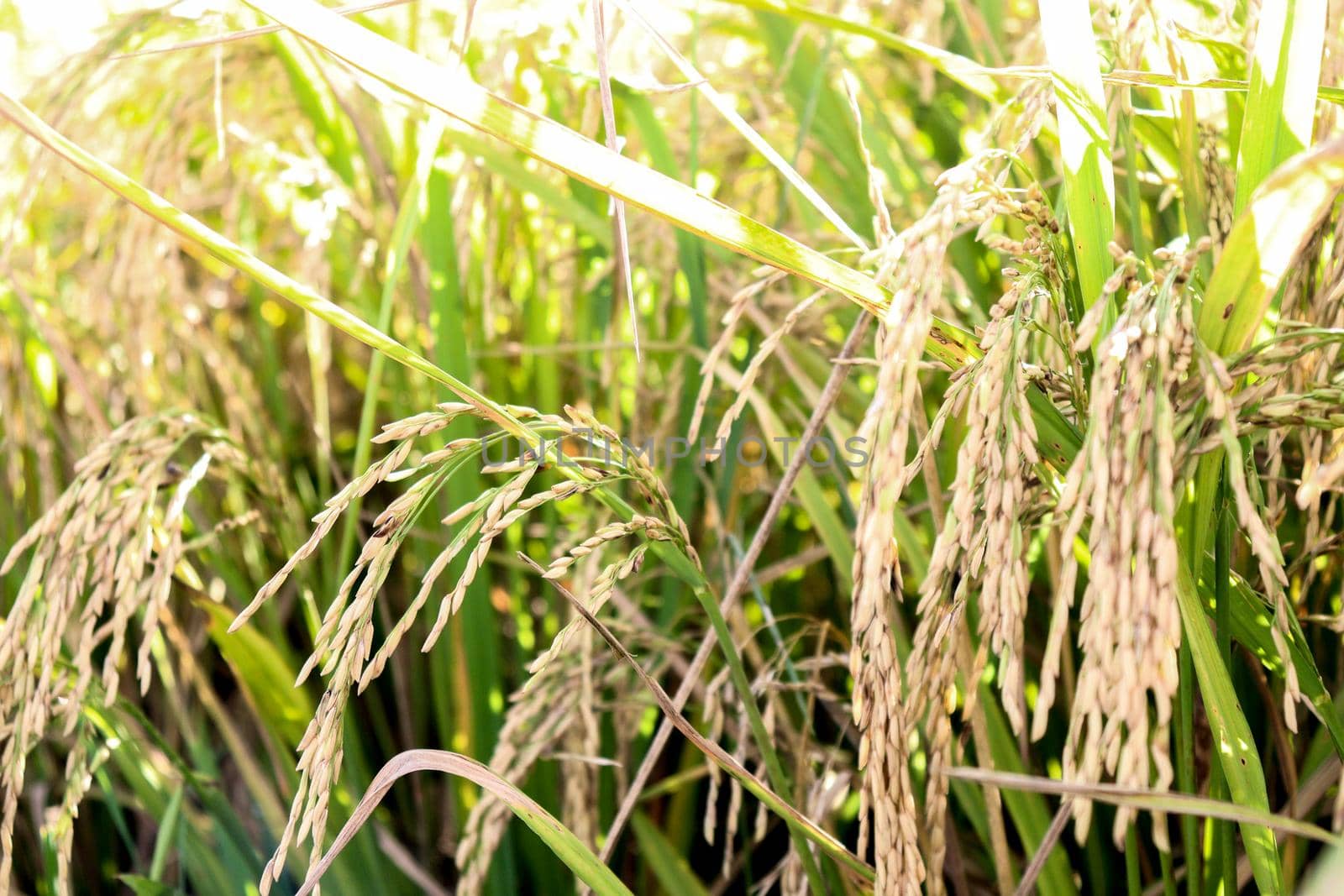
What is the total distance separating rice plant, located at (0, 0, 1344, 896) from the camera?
493mm

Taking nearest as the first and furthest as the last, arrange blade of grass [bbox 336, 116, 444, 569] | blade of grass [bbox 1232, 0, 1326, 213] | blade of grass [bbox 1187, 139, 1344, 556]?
1. blade of grass [bbox 1187, 139, 1344, 556]
2. blade of grass [bbox 1232, 0, 1326, 213]
3. blade of grass [bbox 336, 116, 444, 569]

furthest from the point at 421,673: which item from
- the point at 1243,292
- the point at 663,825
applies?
the point at 1243,292

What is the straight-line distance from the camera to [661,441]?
104 centimetres

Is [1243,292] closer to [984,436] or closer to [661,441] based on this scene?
[984,436]

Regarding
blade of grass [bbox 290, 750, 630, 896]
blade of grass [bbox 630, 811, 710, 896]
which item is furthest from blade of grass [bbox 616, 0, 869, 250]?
blade of grass [bbox 630, 811, 710, 896]

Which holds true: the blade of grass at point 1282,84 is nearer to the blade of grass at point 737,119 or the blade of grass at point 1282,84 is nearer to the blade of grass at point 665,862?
the blade of grass at point 737,119

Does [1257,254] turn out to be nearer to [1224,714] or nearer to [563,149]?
[1224,714]

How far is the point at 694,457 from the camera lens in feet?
3.37

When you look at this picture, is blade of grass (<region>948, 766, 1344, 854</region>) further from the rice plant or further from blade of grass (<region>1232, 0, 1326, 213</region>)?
blade of grass (<region>1232, 0, 1326, 213</region>)

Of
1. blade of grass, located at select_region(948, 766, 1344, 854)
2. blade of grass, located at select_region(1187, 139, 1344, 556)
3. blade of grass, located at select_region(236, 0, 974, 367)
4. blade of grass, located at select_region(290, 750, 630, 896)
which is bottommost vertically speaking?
blade of grass, located at select_region(290, 750, 630, 896)

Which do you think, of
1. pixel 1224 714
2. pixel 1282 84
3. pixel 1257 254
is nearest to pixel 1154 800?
pixel 1224 714

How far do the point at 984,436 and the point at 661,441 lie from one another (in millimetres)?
568

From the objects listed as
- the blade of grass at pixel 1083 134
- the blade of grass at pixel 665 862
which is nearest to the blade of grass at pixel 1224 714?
the blade of grass at pixel 1083 134

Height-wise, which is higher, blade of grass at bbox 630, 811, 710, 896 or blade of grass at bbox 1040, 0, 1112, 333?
blade of grass at bbox 1040, 0, 1112, 333
